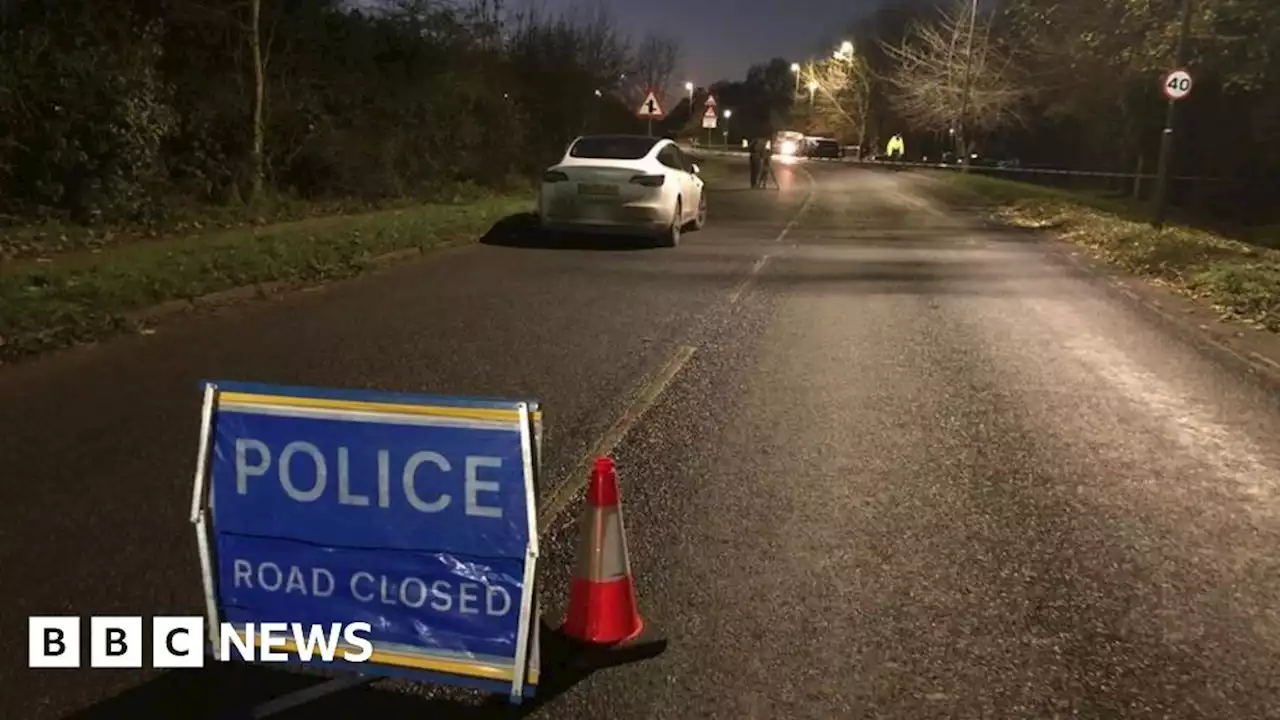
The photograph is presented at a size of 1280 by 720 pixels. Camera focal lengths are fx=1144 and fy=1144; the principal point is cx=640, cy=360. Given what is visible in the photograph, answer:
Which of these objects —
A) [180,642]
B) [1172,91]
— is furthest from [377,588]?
[1172,91]

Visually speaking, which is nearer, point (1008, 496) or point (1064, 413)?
point (1008, 496)

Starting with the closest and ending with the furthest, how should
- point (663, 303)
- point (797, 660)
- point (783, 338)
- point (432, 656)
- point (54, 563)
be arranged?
point (432, 656) → point (797, 660) → point (54, 563) → point (783, 338) → point (663, 303)

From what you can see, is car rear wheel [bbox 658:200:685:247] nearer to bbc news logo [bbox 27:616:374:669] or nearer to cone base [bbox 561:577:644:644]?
cone base [bbox 561:577:644:644]

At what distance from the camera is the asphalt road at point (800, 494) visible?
3703mm

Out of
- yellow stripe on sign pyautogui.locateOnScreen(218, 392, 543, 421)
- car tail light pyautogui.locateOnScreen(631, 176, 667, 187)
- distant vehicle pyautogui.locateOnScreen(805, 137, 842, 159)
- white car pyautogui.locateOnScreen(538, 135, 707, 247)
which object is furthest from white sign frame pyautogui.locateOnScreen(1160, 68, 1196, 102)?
distant vehicle pyautogui.locateOnScreen(805, 137, 842, 159)

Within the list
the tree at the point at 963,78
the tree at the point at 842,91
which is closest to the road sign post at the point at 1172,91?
the tree at the point at 963,78

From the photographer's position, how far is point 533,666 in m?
3.44

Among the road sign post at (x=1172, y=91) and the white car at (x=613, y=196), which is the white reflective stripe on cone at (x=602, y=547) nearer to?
the white car at (x=613, y=196)

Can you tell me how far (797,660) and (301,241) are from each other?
37.9ft

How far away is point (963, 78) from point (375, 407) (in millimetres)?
50639

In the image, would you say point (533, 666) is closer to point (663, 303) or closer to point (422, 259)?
point (663, 303)

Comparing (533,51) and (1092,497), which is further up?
(533,51)

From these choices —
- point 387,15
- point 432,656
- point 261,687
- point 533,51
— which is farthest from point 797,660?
point 533,51

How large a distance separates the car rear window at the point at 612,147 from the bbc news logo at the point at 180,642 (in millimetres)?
13796
